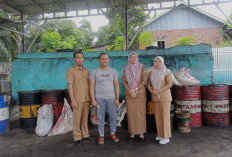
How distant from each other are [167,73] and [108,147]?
1.70 metres

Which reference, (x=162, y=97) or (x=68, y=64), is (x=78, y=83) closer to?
(x=162, y=97)

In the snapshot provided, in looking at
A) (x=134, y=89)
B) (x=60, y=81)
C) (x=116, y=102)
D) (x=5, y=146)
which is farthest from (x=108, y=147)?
(x=60, y=81)

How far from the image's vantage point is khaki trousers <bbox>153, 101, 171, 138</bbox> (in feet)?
10.3

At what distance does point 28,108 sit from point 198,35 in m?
15.8

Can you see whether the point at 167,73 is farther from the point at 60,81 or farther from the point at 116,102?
the point at 60,81

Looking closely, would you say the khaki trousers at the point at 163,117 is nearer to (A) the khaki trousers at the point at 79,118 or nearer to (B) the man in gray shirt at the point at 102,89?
(B) the man in gray shirt at the point at 102,89

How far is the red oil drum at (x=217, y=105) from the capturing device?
3980 millimetres

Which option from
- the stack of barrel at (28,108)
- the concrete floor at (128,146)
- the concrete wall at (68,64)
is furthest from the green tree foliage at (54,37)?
the concrete floor at (128,146)

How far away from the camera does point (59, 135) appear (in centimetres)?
384

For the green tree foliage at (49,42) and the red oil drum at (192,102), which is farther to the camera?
the green tree foliage at (49,42)

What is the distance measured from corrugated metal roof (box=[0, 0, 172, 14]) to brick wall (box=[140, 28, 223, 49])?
10410 mm

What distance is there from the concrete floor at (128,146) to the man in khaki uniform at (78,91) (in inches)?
15.0

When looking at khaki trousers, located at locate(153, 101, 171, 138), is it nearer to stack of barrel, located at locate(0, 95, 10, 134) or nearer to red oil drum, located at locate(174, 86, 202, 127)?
red oil drum, located at locate(174, 86, 202, 127)

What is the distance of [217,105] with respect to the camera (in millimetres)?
3979
